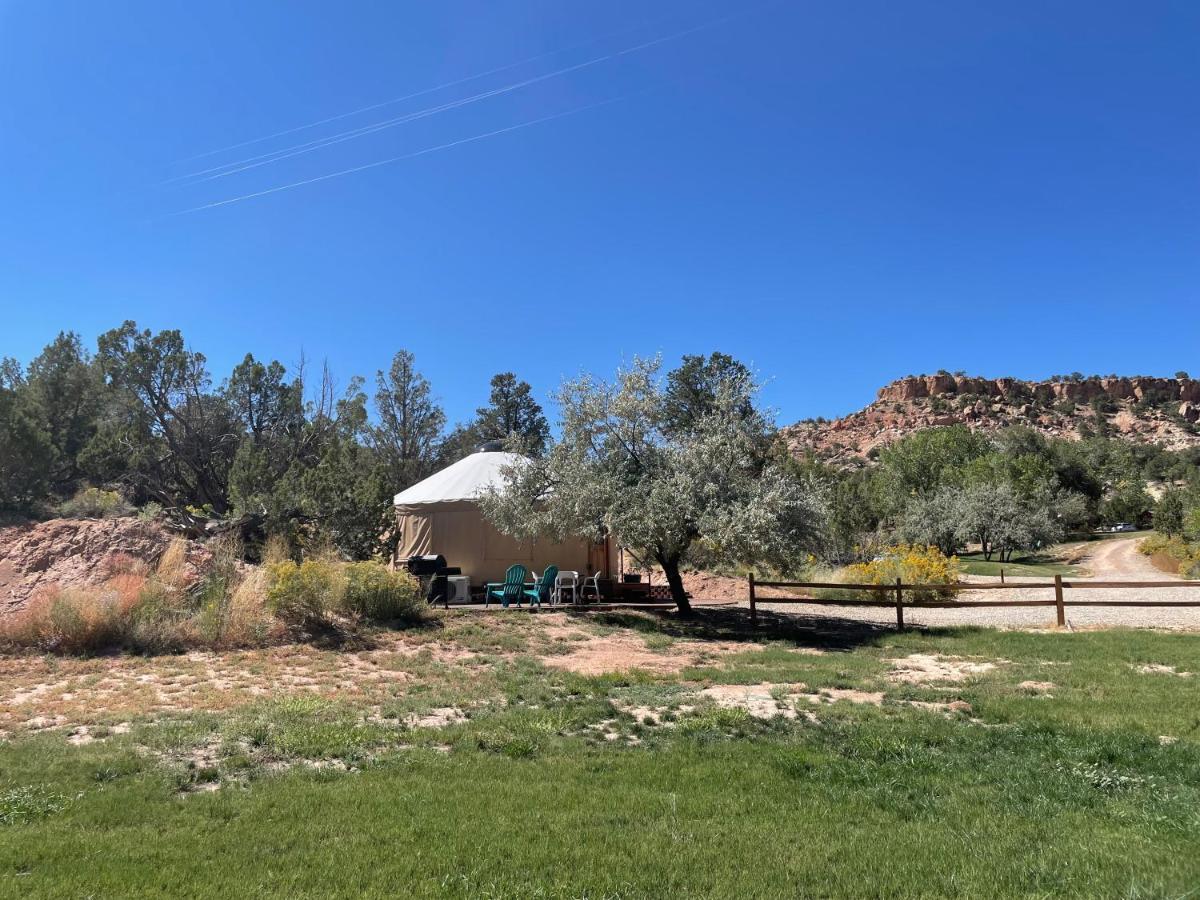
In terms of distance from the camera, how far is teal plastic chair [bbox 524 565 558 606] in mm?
15469

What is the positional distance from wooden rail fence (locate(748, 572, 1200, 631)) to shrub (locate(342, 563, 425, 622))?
622cm

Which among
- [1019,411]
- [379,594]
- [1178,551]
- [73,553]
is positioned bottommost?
[1178,551]

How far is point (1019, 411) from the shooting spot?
8875 centimetres

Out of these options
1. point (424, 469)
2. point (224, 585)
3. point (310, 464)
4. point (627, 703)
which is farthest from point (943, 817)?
point (424, 469)

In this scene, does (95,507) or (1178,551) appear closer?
(95,507)

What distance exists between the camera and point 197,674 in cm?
838

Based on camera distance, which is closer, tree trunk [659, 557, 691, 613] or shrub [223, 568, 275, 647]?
shrub [223, 568, 275, 647]

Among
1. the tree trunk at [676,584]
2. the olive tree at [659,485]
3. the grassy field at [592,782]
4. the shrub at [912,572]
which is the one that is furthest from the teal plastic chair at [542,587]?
the shrub at [912,572]

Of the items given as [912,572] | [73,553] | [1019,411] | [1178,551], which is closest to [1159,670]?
[912,572]

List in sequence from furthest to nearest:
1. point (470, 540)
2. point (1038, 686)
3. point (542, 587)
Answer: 1. point (470, 540)
2. point (542, 587)
3. point (1038, 686)

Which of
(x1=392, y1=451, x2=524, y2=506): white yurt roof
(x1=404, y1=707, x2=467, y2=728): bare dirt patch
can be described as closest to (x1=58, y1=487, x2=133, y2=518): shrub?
(x1=392, y1=451, x2=524, y2=506): white yurt roof

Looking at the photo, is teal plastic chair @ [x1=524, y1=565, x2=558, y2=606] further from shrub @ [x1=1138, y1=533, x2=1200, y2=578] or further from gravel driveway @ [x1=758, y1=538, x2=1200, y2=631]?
shrub @ [x1=1138, y1=533, x2=1200, y2=578]

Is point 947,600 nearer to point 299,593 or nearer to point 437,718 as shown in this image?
point 299,593

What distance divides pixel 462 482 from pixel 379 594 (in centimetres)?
679
